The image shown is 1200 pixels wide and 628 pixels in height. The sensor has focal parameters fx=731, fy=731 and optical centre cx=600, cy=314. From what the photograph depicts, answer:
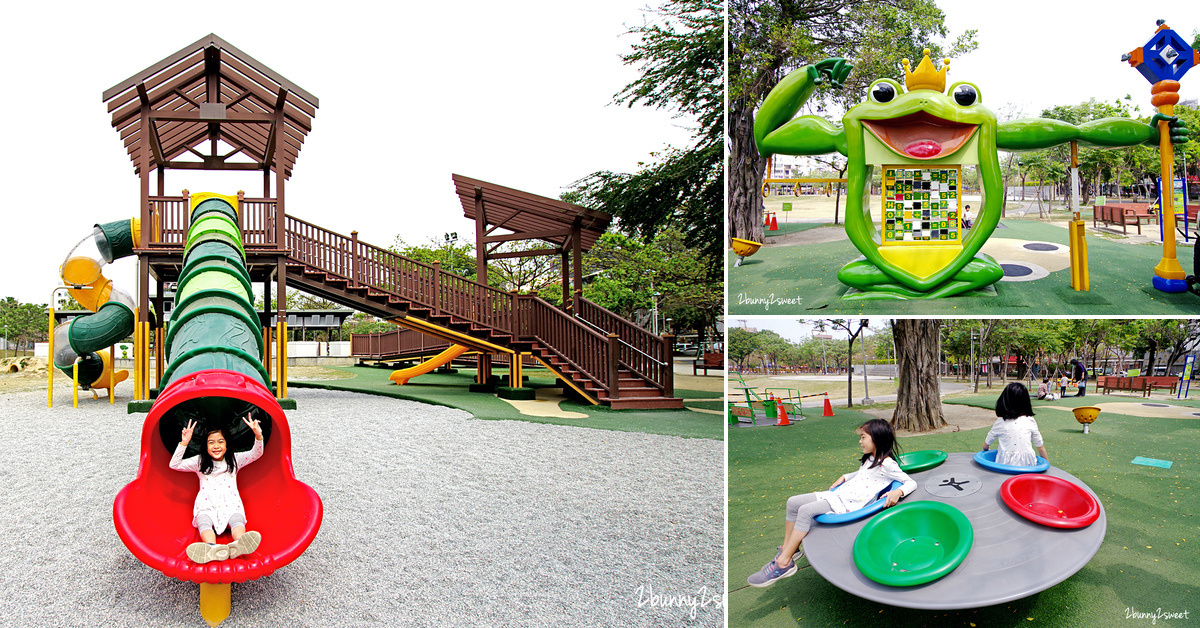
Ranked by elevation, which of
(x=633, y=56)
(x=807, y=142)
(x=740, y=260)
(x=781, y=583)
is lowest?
(x=781, y=583)

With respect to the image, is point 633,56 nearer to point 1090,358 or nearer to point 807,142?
point 807,142

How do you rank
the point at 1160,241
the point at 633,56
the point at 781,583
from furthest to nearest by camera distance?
the point at 633,56
the point at 781,583
the point at 1160,241

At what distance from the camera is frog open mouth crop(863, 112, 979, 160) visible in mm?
4344

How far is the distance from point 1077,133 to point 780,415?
7.47ft

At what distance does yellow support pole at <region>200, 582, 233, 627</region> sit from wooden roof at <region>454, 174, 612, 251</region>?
38.8 feet

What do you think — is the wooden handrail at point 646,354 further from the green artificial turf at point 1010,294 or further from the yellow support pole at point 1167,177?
the yellow support pole at point 1167,177

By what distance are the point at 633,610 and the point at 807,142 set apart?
3.07 m

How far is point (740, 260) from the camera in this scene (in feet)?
13.7

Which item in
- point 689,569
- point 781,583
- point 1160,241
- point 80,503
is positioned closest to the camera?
point 1160,241

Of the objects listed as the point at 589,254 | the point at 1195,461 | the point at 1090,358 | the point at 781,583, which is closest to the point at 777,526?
the point at 781,583

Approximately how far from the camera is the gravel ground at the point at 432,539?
15.0 ft

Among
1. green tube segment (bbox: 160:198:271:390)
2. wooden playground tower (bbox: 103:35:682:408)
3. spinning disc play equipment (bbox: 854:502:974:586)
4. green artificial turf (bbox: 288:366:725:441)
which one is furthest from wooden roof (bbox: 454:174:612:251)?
spinning disc play equipment (bbox: 854:502:974:586)

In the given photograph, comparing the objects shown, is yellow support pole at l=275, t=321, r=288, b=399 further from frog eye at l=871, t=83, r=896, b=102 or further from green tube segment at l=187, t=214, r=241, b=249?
frog eye at l=871, t=83, r=896, b=102

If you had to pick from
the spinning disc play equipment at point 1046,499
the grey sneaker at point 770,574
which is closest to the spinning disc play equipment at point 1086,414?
the spinning disc play equipment at point 1046,499
